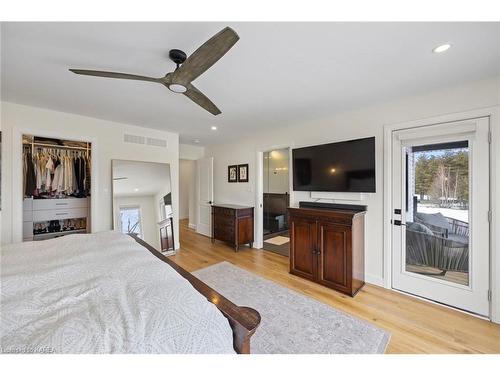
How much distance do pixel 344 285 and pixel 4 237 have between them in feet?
14.0

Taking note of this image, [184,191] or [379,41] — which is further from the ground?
[379,41]

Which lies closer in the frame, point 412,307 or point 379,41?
point 379,41

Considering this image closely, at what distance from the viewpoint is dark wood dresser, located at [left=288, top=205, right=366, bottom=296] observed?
245cm

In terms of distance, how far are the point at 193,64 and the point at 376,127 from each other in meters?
2.44

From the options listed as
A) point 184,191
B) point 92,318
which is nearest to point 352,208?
point 92,318

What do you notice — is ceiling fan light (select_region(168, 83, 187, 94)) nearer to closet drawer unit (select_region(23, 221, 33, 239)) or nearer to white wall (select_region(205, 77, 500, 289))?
white wall (select_region(205, 77, 500, 289))

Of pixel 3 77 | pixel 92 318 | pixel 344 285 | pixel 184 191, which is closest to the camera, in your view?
pixel 92 318

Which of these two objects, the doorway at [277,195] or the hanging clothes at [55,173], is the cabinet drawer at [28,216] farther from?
the doorway at [277,195]

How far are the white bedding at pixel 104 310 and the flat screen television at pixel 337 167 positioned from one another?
2.45m

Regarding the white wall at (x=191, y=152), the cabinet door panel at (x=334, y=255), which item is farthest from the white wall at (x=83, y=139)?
the cabinet door panel at (x=334, y=255)

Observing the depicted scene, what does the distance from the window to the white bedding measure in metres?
2.04

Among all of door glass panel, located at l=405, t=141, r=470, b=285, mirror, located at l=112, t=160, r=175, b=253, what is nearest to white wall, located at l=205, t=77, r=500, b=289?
door glass panel, located at l=405, t=141, r=470, b=285
